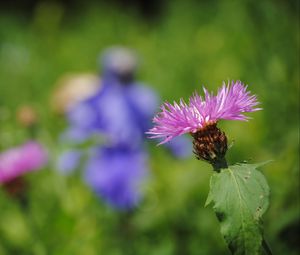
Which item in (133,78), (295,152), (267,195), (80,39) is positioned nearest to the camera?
(267,195)

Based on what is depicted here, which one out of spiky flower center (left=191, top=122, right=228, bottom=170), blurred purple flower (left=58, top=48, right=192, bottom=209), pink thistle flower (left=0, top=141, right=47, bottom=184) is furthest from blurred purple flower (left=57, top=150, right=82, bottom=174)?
spiky flower center (left=191, top=122, right=228, bottom=170)

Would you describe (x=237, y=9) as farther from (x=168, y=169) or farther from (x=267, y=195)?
(x=267, y=195)

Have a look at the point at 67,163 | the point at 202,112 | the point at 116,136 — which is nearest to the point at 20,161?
the point at 67,163

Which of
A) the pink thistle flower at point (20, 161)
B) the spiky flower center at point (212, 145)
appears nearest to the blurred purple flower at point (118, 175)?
the pink thistle flower at point (20, 161)

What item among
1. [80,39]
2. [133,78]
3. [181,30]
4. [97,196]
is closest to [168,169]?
[97,196]

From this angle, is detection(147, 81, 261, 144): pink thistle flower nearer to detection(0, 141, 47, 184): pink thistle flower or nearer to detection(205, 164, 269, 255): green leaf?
detection(205, 164, 269, 255): green leaf

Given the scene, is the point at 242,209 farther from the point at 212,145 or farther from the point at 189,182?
the point at 189,182

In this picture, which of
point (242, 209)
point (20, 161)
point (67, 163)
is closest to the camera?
point (242, 209)
